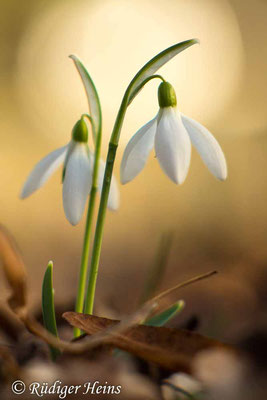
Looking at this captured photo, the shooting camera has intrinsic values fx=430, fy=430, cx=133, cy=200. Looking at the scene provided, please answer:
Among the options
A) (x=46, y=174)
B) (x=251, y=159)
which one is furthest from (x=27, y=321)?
(x=251, y=159)

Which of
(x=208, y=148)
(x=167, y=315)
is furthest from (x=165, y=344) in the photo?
Answer: (x=208, y=148)

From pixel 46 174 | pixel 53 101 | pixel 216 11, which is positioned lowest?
pixel 46 174

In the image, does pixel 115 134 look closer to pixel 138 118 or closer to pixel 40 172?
pixel 40 172

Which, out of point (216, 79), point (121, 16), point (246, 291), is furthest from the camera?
point (121, 16)

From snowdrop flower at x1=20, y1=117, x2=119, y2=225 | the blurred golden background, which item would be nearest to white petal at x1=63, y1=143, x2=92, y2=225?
snowdrop flower at x1=20, y1=117, x2=119, y2=225

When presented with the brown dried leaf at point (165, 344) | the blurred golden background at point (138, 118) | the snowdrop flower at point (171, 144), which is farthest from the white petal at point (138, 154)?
the blurred golden background at point (138, 118)

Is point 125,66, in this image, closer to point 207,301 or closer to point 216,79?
point 216,79

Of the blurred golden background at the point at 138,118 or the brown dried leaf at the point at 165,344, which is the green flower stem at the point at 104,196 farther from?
the blurred golden background at the point at 138,118
